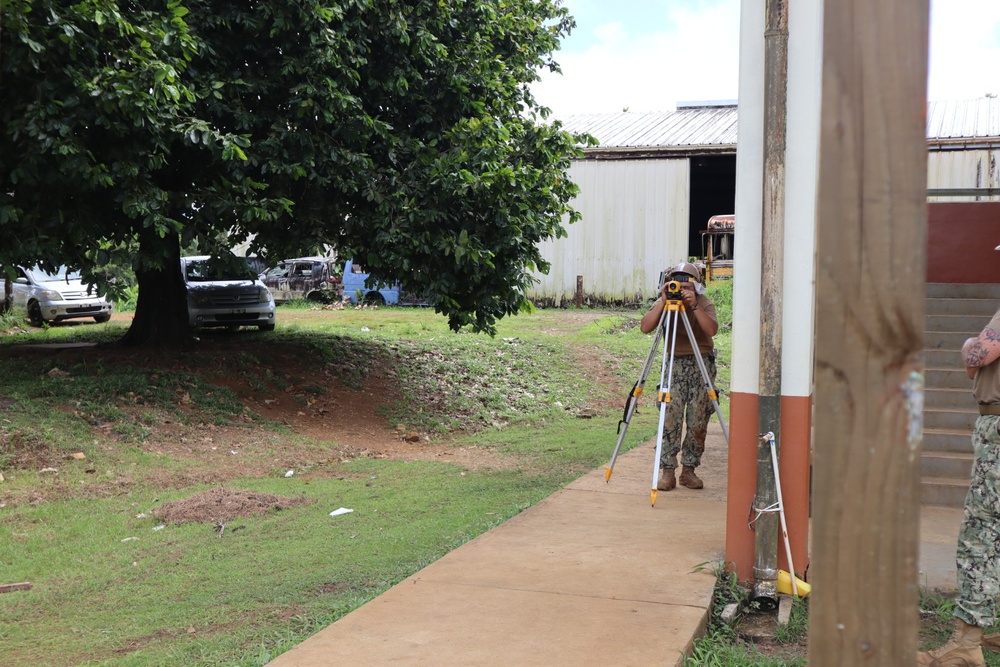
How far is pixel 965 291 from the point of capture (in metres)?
9.64

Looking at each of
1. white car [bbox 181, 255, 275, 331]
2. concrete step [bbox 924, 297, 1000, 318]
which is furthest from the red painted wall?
white car [bbox 181, 255, 275, 331]

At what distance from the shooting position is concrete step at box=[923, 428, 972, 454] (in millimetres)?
7332

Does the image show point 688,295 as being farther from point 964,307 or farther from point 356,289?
point 356,289

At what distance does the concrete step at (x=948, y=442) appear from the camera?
733cm

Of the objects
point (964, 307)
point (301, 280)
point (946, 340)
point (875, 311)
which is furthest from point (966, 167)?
point (875, 311)

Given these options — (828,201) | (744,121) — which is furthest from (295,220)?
(828,201)

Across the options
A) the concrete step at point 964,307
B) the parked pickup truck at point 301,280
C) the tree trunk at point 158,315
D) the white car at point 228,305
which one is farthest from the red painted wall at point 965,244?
the parked pickup truck at point 301,280

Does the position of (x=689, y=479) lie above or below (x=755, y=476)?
below

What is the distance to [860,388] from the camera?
1747mm

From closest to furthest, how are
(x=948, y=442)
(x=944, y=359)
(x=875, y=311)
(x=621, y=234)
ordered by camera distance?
1. (x=875, y=311)
2. (x=948, y=442)
3. (x=944, y=359)
4. (x=621, y=234)

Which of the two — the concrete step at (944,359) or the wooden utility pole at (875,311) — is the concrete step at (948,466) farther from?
the wooden utility pole at (875,311)

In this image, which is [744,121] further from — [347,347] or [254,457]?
[347,347]

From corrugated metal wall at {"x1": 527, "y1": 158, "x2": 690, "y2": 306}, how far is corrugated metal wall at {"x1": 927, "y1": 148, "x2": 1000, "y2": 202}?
585cm

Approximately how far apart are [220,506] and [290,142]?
511cm
